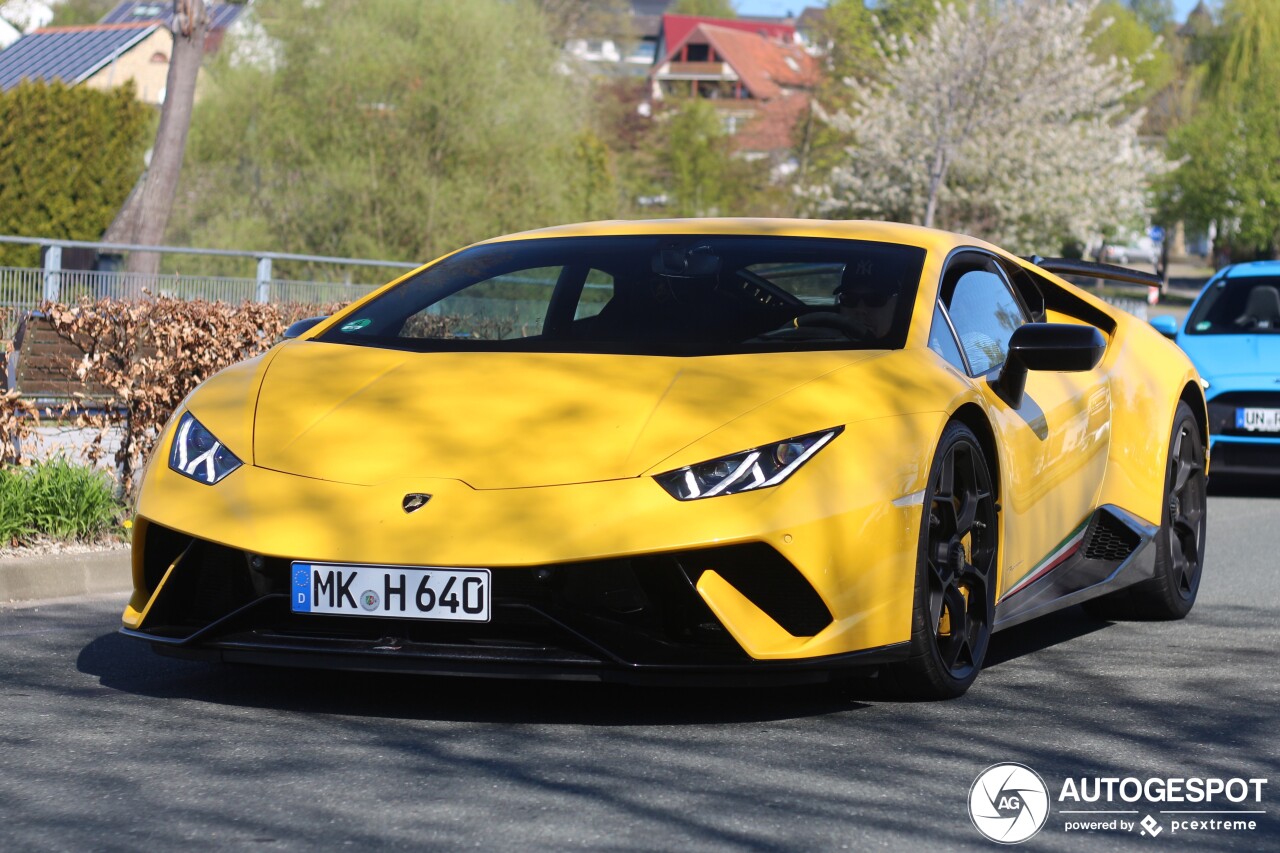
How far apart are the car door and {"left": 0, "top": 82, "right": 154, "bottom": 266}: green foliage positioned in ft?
117

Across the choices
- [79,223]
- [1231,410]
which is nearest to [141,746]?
[1231,410]

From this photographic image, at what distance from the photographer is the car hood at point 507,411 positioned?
4648 mm

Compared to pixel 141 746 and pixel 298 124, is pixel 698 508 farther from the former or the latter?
pixel 298 124

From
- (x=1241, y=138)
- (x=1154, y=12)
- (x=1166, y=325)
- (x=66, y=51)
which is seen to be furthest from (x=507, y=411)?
(x=1154, y=12)

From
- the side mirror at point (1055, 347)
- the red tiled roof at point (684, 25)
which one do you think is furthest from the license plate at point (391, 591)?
the red tiled roof at point (684, 25)

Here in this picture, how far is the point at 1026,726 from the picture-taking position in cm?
497

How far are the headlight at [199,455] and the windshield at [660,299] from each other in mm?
725

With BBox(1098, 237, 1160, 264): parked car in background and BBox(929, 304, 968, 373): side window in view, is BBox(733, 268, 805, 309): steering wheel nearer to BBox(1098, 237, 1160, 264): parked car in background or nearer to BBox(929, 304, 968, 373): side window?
BBox(929, 304, 968, 373): side window

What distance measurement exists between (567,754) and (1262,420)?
29.3 feet

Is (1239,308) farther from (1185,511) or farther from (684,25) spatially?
(684,25)

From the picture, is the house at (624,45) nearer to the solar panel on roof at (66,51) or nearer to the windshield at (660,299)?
the solar panel on roof at (66,51)

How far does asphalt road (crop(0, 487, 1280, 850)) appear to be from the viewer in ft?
12.3

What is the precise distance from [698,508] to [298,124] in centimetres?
3126

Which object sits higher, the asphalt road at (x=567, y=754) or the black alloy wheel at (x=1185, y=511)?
the black alloy wheel at (x=1185, y=511)
